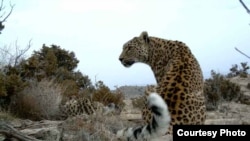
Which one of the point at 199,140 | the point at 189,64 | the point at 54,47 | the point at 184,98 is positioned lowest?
the point at 199,140

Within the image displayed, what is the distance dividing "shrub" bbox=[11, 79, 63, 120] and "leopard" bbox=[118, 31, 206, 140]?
1905 millimetres

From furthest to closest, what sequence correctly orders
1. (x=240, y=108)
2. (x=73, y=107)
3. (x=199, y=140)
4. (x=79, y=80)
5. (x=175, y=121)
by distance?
(x=79, y=80), (x=240, y=108), (x=73, y=107), (x=175, y=121), (x=199, y=140)

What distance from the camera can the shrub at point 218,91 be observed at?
14.8m

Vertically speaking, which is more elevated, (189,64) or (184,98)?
(189,64)

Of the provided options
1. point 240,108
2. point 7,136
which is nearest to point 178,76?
point 7,136

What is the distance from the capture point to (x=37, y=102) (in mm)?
11852

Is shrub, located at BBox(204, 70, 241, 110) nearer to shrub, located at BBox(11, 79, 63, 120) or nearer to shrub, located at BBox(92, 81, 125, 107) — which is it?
shrub, located at BBox(92, 81, 125, 107)

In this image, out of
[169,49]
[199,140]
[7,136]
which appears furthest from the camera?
[169,49]

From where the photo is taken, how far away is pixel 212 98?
48.7 ft

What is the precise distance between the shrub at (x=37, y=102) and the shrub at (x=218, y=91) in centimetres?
418

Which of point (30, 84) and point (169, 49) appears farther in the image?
point (30, 84)

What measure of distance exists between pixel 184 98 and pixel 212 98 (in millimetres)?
7087

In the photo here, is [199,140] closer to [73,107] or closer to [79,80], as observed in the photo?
[73,107]

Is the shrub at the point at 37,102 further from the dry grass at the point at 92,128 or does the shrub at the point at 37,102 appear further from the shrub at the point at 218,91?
the shrub at the point at 218,91
